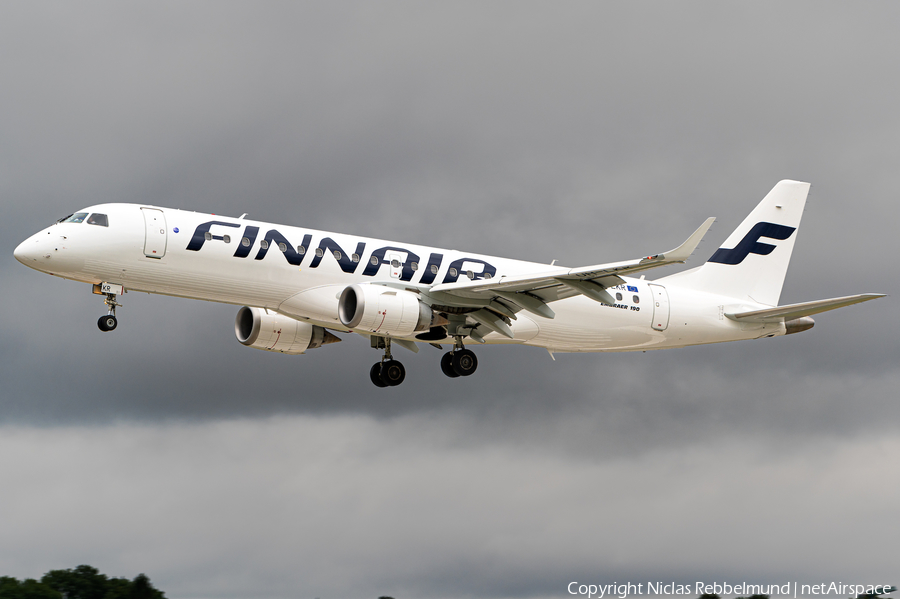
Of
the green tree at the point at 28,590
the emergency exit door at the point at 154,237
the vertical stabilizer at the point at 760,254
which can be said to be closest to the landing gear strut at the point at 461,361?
the vertical stabilizer at the point at 760,254

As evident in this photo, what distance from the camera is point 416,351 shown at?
4212 cm

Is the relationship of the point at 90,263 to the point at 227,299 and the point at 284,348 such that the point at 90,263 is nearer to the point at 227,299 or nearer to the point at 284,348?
the point at 227,299

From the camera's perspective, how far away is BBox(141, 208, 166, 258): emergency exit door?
108 ft

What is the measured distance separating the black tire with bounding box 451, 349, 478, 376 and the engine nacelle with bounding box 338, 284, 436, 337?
328 cm

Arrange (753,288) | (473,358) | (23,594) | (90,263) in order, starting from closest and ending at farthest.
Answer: (90,263) → (473,358) → (753,288) → (23,594)

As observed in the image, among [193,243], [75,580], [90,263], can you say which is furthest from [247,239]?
[75,580]

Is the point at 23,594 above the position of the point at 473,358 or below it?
below

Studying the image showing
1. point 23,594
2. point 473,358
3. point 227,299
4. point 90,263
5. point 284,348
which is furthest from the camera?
point 23,594

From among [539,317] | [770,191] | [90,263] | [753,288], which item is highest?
[770,191]

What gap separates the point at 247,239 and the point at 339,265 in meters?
3.48

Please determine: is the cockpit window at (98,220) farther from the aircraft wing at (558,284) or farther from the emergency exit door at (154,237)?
the aircraft wing at (558,284)

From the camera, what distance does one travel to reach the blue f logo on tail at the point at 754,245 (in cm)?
4522

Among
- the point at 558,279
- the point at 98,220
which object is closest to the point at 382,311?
the point at 558,279

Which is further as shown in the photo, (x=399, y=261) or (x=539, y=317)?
(x=539, y=317)
